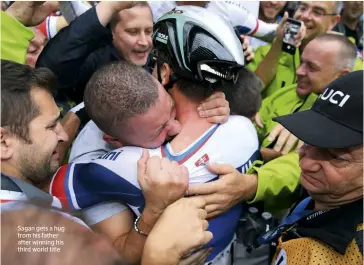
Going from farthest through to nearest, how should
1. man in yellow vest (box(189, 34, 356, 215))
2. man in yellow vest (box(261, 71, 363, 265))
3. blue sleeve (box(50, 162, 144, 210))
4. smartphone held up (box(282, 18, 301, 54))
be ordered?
smartphone held up (box(282, 18, 301, 54)), man in yellow vest (box(189, 34, 356, 215)), blue sleeve (box(50, 162, 144, 210)), man in yellow vest (box(261, 71, 363, 265))

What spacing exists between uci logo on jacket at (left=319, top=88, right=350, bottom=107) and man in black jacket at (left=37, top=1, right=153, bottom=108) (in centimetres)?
122

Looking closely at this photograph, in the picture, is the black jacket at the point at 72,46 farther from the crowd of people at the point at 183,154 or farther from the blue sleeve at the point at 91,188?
the blue sleeve at the point at 91,188

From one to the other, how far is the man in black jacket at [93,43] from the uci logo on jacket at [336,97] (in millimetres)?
1218

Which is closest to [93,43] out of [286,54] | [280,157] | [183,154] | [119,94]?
[119,94]

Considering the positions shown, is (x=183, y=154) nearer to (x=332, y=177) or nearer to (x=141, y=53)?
(x=332, y=177)

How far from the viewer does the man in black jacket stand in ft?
7.48

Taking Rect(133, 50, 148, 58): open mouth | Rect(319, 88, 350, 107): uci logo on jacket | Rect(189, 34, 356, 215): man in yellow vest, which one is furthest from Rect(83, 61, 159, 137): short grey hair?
Rect(133, 50, 148, 58): open mouth

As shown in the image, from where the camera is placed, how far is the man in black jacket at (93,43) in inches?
89.7

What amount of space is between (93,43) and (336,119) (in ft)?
4.53

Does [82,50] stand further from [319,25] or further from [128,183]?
[319,25]

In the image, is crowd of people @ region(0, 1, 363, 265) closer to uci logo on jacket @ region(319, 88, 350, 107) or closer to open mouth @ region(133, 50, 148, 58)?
uci logo on jacket @ region(319, 88, 350, 107)

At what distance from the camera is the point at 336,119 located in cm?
147

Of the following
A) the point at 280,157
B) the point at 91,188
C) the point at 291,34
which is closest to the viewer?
the point at 91,188

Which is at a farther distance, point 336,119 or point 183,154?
point 183,154
